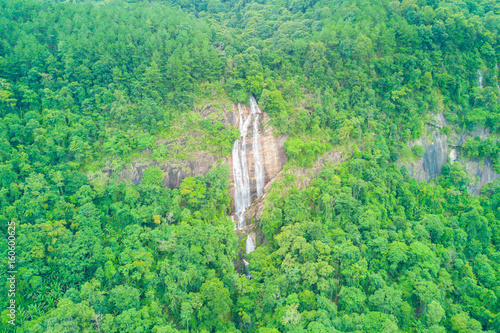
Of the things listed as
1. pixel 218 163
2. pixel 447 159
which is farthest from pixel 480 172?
pixel 218 163

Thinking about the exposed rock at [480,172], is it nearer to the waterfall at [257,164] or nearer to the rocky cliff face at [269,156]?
the rocky cliff face at [269,156]

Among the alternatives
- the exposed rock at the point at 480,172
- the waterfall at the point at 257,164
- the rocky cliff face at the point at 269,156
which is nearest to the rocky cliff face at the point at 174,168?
the rocky cliff face at the point at 269,156

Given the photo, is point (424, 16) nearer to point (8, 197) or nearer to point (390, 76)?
point (390, 76)

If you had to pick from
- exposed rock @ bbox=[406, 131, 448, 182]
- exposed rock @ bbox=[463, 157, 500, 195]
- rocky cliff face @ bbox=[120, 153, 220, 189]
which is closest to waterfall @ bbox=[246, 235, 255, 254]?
rocky cliff face @ bbox=[120, 153, 220, 189]

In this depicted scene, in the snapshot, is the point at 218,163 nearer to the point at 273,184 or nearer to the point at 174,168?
the point at 174,168

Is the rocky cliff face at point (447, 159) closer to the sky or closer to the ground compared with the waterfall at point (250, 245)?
closer to the sky

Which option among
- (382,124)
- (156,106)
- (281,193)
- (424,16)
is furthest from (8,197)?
(424,16)
